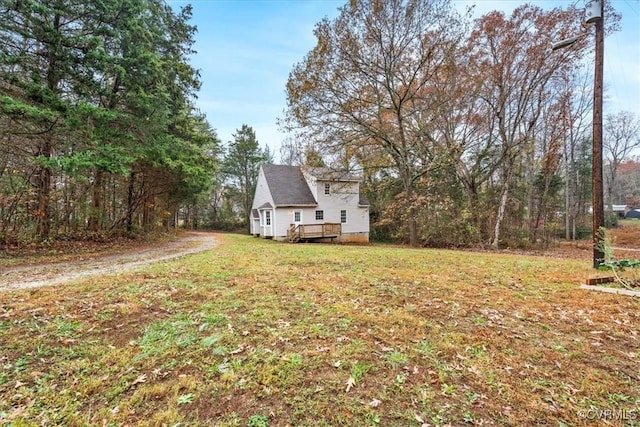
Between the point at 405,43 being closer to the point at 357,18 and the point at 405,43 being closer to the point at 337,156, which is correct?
the point at 357,18

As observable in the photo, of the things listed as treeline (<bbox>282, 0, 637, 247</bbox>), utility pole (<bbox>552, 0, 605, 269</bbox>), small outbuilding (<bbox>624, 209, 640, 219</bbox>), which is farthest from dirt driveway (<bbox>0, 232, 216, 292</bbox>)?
small outbuilding (<bbox>624, 209, 640, 219</bbox>)

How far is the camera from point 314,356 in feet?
10.1

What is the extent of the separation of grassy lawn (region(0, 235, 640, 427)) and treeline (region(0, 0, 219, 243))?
22.1 feet

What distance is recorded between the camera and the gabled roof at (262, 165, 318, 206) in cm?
2156

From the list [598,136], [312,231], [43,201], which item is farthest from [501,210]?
[43,201]

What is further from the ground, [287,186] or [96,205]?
[287,186]

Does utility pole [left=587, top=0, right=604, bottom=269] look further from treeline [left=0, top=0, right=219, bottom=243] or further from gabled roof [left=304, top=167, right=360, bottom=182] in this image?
treeline [left=0, top=0, right=219, bottom=243]

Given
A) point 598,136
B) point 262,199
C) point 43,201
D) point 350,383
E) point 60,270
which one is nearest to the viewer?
point 350,383

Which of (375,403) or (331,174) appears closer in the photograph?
(375,403)

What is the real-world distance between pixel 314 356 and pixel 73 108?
37.0 ft

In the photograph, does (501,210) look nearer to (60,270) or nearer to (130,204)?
(60,270)

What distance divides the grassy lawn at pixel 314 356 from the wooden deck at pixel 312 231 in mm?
14967

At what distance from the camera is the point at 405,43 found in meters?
14.2

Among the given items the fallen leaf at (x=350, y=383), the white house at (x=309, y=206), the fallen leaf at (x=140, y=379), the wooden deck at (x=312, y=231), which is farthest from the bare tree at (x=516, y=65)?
the fallen leaf at (x=140, y=379)
